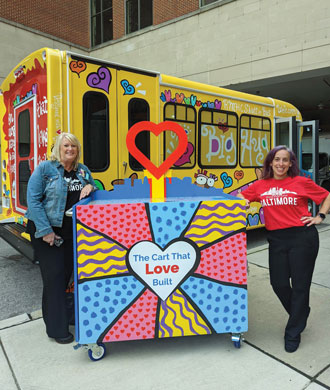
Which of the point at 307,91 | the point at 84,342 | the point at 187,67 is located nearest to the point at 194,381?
the point at 84,342

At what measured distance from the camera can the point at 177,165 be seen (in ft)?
16.4

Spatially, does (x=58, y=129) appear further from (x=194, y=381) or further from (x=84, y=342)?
(x=194, y=381)

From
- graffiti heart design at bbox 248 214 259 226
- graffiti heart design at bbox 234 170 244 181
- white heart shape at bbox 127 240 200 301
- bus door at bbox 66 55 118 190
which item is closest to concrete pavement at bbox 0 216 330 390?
white heart shape at bbox 127 240 200 301

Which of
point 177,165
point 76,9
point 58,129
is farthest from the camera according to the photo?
point 76,9

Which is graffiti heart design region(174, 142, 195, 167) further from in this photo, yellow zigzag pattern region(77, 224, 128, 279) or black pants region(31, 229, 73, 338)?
yellow zigzag pattern region(77, 224, 128, 279)

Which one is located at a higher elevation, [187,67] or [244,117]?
[187,67]

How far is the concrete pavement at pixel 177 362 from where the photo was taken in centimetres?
237

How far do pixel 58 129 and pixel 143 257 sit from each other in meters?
1.99

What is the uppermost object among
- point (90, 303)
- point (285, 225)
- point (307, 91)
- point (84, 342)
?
point (307, 91)

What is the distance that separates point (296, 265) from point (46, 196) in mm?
2081

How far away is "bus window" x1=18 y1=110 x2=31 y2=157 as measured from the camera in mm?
4672

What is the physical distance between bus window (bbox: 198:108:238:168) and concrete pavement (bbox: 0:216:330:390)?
277 centimetres

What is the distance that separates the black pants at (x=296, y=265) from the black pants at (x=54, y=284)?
1.78 m

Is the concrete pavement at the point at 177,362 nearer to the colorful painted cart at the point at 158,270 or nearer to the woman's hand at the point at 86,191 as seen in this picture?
the colorful painted cart at the point at 158,270
